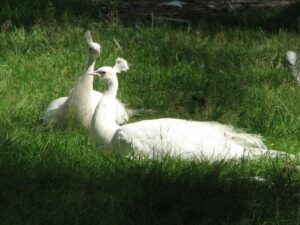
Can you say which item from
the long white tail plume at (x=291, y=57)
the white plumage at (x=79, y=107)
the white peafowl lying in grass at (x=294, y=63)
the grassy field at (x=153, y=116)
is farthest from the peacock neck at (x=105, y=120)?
the long white tail plume at (x=291, y=57)

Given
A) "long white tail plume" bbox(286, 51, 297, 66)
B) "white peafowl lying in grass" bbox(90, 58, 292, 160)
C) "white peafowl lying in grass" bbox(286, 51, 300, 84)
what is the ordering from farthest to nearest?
"long white tail plume" bbox(286, 51, 297, 66) < "white peafowl lying in grass" bbox(286, 51, 300, 84) < "white peafowl lying in grass" bbox(90, 58, 292, 160)

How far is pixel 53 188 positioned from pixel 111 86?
5.11ft

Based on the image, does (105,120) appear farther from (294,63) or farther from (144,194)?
(294,63)

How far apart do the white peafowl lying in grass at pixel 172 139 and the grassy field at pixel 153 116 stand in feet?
0.57

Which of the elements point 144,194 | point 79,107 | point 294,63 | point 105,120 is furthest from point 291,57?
point 144,194

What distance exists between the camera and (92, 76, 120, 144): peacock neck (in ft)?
22.0

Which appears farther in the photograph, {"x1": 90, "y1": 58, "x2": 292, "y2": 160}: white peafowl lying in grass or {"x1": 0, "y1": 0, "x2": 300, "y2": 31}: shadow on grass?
{"x1": 0, "y1": 0, "x2": 300, "y2": 31}: shadow on grass

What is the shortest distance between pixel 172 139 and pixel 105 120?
531 mm

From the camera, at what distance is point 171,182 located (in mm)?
5602

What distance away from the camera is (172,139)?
6559mm

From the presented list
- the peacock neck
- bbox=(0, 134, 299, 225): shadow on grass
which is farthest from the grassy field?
the peacock neck

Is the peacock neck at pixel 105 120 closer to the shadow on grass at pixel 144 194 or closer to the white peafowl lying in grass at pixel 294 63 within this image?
the shadow on grass at pixel 144 194

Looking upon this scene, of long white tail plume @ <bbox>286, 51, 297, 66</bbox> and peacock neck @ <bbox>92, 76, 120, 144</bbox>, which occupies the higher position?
peacock neck @ <bbox>92, 76, 120, 144</bbox>

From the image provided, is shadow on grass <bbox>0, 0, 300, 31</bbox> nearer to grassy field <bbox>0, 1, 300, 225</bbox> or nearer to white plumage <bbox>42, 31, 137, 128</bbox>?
grassy field <bbox>0, 1, 300, 225</bbox>
